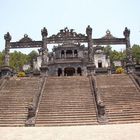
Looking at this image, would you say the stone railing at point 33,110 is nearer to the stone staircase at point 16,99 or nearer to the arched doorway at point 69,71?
the stone staircase at point 16,99

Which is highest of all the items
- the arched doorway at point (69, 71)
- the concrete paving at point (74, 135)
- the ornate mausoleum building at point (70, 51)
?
the ornate mausoleum building at point (70, 51)

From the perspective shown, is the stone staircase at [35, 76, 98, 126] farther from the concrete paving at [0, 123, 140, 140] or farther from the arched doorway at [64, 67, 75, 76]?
the arched doorway at [64, 67, 75, 76]

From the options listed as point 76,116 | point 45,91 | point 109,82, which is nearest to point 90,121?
point 76,116

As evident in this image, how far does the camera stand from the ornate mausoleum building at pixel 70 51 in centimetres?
3400

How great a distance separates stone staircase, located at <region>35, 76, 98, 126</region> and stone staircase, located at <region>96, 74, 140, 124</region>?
3.68 ft

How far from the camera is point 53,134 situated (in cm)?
1221

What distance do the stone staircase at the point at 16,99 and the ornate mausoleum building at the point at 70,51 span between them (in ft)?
18.1

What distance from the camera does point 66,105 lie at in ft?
63.4

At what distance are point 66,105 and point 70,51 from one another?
3064 cm

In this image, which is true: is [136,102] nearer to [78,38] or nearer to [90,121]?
[90,121]

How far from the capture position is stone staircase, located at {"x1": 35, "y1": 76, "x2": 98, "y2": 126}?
671 inches

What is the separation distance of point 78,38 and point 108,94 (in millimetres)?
15458

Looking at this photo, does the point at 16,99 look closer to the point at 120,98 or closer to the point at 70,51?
the point at 120,98

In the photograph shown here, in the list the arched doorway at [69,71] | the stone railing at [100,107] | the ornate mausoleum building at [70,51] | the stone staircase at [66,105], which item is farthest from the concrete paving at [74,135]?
the arched doorway at [69,71]
